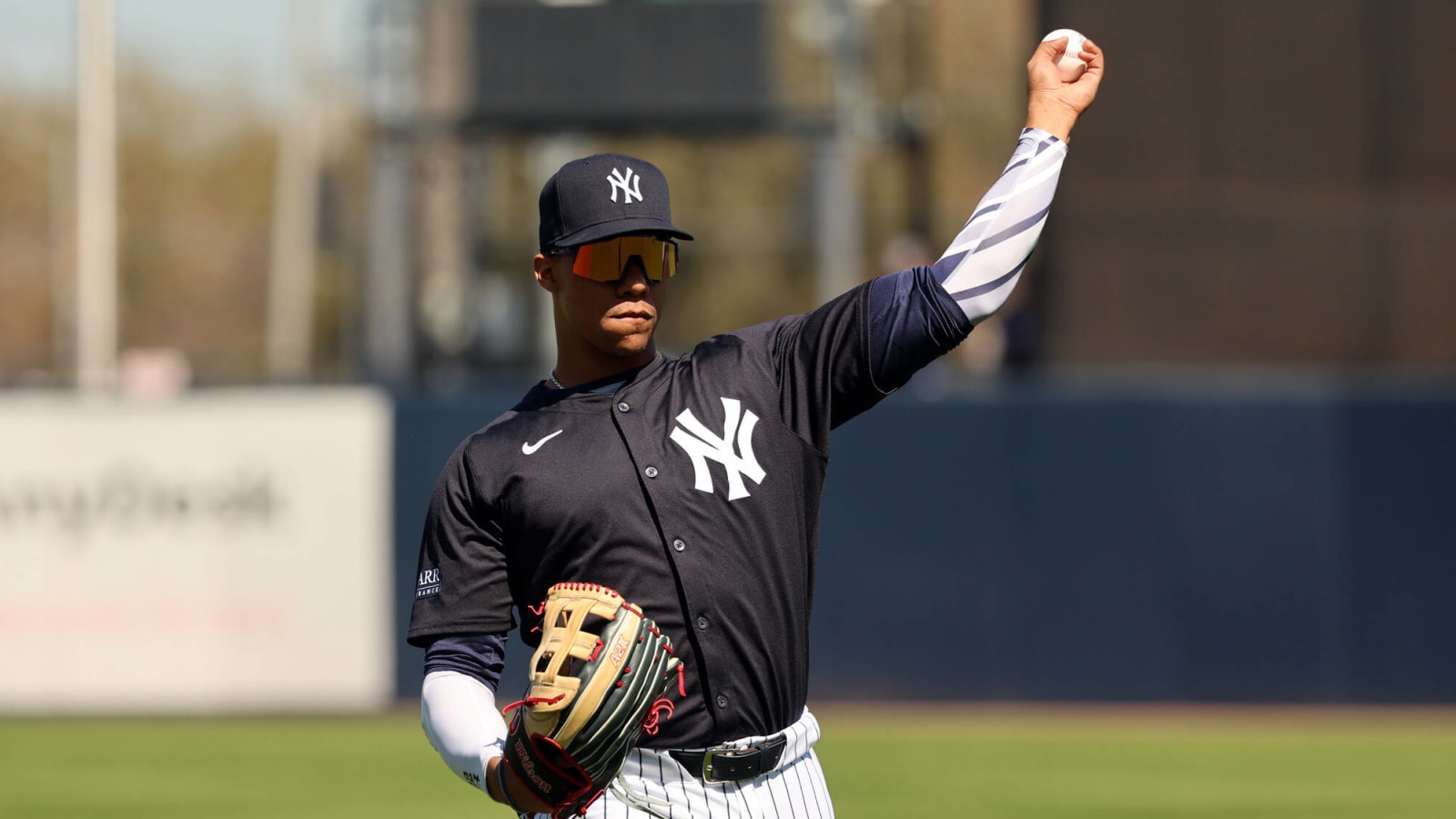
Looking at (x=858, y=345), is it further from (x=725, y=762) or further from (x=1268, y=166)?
(x=1268, y=166)

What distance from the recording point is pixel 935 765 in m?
8.93

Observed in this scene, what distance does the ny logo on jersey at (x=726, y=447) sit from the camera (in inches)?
132

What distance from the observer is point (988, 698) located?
34.1ft

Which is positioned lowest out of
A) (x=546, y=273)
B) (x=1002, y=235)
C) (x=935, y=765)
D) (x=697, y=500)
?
(x=935, y=765)

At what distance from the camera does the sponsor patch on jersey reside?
340 cm

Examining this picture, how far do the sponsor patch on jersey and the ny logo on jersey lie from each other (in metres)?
0.46

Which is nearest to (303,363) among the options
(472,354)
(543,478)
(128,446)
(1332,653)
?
(472,354)

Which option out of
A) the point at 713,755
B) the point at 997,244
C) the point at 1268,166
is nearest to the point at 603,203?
the point at 997,244

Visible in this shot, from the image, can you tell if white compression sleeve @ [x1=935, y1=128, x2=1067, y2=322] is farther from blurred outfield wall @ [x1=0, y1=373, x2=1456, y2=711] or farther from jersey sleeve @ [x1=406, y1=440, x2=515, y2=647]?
blurred outfield wall @ [x1=0, y1=373, x2=1456, y2=711]

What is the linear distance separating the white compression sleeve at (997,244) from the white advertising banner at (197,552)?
25.0ft

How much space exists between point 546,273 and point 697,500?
0.47 m

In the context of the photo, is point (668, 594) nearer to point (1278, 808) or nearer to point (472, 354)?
point (1278, 808)

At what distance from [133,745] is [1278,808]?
5154 mm

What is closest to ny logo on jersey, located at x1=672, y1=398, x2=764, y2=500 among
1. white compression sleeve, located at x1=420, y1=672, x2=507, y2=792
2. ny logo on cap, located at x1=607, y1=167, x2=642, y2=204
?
ny logo on cap, located at x1=607, y1=167, x2=642, y2=204
